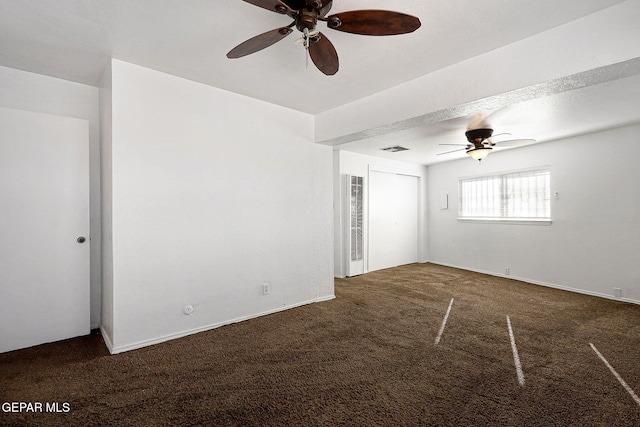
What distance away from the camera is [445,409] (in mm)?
1914

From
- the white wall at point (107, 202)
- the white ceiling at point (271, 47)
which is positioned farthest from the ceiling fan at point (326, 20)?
the white wall at point (107, 202)

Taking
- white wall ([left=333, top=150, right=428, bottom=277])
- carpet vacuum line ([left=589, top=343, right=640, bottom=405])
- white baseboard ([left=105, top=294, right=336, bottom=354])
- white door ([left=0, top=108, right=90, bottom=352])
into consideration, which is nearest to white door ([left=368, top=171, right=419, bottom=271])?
white wall ([left=333, top=150, right=428, bottom=277])

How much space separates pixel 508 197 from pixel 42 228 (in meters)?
6.95

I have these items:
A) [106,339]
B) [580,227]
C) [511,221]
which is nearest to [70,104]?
[106,339]

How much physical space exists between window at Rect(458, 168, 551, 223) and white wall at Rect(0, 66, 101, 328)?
6431mm

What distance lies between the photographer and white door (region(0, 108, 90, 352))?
8.78 feet

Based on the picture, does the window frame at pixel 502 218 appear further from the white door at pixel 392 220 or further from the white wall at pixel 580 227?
the white door at pixel 392 220

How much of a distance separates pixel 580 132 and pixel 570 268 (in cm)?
213

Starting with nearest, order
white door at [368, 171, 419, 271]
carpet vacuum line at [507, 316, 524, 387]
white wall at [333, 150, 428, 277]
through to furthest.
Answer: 1. carpet vacuum line at [507, 316, 524, 387]
2. white wall at [333, 150, 428, 277]
3. white door at [368, 171, 419, 271]

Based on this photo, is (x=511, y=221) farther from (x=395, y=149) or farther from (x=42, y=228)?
(x=42, y=228)

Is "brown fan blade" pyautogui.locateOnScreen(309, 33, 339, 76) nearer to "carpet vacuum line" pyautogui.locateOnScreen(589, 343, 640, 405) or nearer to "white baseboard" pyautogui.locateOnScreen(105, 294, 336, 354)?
"white baseboard" pyautogui.locateOnScreen(105, 294, 336, 354)

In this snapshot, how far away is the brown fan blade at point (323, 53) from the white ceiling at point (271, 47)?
0.32 metres

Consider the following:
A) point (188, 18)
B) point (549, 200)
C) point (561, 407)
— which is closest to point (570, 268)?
point (549, 200)

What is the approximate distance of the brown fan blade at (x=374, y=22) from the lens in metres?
1.55
